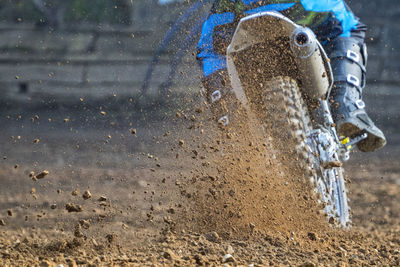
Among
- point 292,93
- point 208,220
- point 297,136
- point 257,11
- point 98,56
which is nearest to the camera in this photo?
point 208,220

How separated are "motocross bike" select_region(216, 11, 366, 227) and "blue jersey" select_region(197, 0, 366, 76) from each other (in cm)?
16

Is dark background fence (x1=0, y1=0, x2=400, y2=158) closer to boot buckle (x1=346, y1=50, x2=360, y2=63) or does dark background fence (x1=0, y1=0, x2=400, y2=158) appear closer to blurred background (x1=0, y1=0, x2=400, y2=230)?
blurred background (x1=0, y1=0, x2=400, y2=230)

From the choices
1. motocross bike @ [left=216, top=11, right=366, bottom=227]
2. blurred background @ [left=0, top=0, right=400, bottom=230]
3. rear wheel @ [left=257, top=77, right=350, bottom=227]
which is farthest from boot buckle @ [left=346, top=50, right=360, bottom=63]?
blurred background @ [left=0, top=0, right=400, bottom=230]

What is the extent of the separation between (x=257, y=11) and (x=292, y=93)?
1.57 ft

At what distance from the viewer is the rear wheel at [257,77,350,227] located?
3.08m

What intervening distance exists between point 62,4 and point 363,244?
264 inches

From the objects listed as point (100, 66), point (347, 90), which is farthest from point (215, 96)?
point (100, 66)

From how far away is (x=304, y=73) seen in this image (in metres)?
3.25

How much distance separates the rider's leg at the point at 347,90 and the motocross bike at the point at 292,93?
5.1 inches

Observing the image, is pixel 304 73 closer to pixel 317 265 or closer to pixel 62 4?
pixel 317 265

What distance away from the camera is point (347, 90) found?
3521 mm

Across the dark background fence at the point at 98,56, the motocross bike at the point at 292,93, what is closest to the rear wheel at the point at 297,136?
the motocross bike at the point at 292,93

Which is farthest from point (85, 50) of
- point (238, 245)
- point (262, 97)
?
point (238, 245)

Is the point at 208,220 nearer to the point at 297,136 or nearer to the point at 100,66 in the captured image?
the point at 297,136
